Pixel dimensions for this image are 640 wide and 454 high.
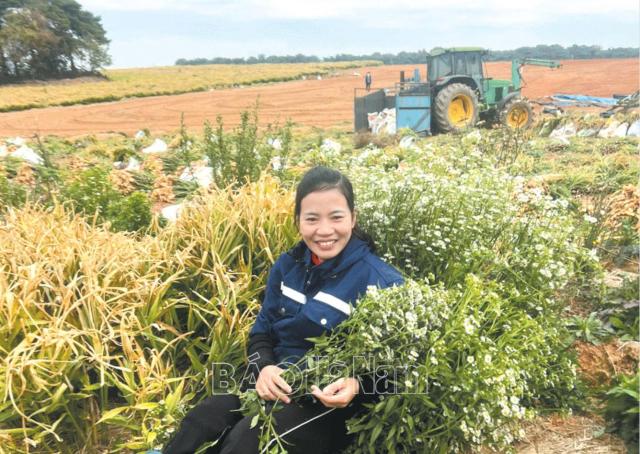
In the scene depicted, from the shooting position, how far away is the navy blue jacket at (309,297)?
84.3 inches

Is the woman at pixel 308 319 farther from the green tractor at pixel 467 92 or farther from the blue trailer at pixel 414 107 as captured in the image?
the green tractor at pixel 467 92

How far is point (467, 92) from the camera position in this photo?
12.7 meters

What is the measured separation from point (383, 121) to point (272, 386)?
11793mm

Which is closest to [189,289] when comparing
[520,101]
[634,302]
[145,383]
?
[145,383]

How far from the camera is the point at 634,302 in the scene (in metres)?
2.86

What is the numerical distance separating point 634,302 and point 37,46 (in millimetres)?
38344

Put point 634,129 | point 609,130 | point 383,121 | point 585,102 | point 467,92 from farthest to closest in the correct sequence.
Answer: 1. point 585,102
2. point 383,121
3. point 467,92
4. point 609,130
5. point 634,129

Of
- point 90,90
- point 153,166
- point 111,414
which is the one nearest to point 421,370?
point 111,414

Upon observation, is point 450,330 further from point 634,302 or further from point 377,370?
point 634,302

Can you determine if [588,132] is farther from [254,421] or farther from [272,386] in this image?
[254,421]

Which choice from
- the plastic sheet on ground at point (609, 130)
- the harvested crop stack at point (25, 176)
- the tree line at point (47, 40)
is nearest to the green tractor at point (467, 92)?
the plastic sheet on ground at point (609, 130)

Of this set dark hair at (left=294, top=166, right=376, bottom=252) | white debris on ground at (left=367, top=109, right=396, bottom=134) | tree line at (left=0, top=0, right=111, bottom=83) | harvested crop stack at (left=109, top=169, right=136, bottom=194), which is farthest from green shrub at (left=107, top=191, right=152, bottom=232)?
tree line at (left=0, top=0, right=111, bottom=83)

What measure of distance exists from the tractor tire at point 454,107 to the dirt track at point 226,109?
491 cm

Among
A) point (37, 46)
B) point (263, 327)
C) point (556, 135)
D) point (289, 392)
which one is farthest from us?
point (37, 46)
